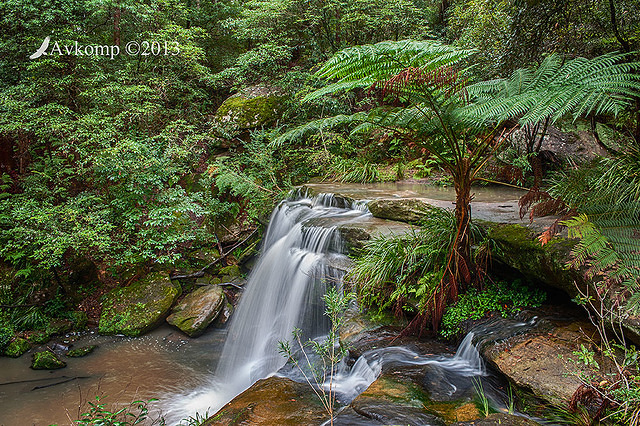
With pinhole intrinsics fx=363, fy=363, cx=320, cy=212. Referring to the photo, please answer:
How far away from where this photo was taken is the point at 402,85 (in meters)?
2.92

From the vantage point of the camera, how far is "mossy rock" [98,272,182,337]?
6.26 m

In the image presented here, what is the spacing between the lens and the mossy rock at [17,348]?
5.70 m

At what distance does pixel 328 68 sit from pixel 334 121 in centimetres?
83

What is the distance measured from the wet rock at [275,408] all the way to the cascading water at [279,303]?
138 centimetres

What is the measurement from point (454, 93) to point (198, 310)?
5467mm

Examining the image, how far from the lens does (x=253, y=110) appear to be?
33.2 feet

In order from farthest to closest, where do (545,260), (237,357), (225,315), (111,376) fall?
1. (225,315)
2. (237,357)
3. (111,376)
4. (545,260)

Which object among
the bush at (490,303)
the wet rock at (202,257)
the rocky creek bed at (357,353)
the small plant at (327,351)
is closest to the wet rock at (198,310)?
the rocky creek bed at (357,353)

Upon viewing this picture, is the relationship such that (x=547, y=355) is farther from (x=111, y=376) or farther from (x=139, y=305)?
(x=139, y=305)

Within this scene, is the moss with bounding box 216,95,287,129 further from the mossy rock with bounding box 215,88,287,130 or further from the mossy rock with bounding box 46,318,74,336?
the mossy rock with bounding box 46,318,74,336

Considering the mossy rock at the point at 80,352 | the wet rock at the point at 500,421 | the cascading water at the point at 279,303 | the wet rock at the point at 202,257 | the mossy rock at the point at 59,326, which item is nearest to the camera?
the wet rock at the point at 500,421

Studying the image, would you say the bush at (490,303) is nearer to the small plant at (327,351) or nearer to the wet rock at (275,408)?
the small plant at (327,351)

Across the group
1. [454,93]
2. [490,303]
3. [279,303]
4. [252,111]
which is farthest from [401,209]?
[252,111]

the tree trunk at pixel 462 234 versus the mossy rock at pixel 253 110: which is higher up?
the mossy rock at pixel 253 110
